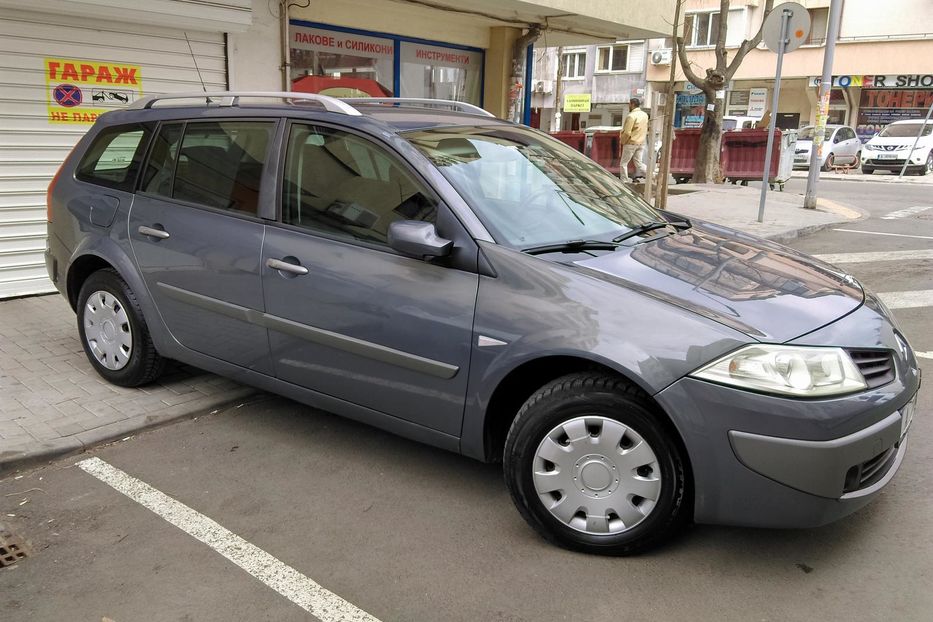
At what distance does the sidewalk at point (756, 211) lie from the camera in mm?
11367

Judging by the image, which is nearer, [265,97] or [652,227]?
[652,227]

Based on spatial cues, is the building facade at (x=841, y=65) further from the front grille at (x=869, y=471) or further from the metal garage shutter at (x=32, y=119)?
the front grille at (x=869, y=471)

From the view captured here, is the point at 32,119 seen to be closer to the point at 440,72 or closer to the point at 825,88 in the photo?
the point at 440,72

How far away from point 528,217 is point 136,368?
253 centimetres

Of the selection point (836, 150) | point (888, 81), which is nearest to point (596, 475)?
point (836, 150)

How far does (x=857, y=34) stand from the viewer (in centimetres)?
3406

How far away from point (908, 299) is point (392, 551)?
19.3ft

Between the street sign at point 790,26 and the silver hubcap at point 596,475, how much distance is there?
9.24m

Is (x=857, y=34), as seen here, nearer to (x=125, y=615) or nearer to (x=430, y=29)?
(x=430, y=29)

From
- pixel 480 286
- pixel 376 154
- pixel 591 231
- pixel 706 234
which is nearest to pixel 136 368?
pixel 376 154

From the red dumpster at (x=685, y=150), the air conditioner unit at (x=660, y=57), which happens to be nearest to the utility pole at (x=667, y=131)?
the red dumpster at (x=685, y=150)

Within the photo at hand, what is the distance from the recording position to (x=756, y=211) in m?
13.3

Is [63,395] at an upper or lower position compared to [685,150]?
lower

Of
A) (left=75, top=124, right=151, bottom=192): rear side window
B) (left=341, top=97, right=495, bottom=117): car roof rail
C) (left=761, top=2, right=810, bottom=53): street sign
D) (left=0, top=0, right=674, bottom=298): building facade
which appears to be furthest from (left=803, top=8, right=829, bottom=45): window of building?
(left=75, top=124, right=151, bottom=192): rear side window
